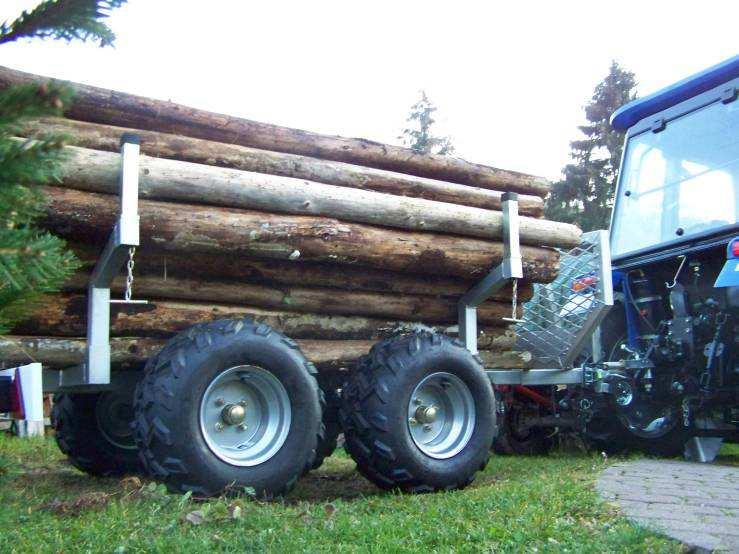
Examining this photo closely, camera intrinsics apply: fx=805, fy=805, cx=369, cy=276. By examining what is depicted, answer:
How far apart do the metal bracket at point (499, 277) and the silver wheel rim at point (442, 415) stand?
0.61 metres

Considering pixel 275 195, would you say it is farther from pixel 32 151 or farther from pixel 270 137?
pixel 32 151

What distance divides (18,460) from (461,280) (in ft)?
14.1

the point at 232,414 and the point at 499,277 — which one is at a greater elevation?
the point at 499,277

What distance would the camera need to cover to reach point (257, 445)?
4.58 m

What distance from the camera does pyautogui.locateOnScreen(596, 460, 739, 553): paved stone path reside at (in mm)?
3454

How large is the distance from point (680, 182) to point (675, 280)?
0.99 m

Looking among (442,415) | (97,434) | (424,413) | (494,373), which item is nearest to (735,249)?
(494,373)

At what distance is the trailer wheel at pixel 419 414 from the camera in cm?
491

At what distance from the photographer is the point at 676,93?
7605 millimetres

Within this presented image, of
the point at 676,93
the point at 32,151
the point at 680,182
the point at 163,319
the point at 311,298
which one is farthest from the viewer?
the point at 676,93

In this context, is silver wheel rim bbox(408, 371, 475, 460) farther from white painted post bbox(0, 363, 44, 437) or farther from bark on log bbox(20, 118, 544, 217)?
white painted post bbox(0, 363, 44, 437)

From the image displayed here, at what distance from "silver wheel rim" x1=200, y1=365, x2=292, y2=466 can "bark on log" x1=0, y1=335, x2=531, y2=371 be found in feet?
1.95

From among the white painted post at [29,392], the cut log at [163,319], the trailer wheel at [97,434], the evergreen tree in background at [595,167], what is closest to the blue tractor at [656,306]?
the cut log at [163,319]

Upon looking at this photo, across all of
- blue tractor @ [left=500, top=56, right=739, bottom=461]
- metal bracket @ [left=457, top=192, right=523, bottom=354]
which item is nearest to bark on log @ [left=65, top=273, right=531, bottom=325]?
metal bracket @ [left=457, top=192, right=523, bottom=354]
